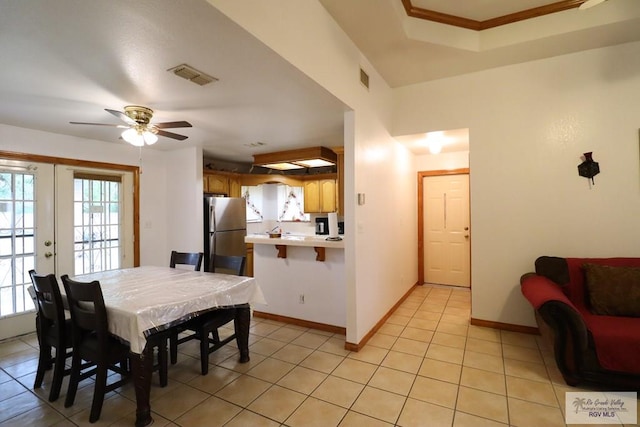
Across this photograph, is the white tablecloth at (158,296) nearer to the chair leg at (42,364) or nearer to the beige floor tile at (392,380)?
the chair leg at (42,364)

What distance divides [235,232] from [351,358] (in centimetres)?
313

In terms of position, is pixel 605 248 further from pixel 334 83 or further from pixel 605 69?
pixel 334 83

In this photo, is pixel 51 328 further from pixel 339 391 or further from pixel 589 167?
pixel 589 167

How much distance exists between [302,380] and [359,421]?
613 millimetres

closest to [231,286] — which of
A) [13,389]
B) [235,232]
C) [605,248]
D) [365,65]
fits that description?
[13,389]

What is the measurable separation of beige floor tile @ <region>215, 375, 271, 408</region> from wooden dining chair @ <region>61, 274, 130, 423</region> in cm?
38

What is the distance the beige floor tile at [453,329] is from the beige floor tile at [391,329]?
1.39 ft

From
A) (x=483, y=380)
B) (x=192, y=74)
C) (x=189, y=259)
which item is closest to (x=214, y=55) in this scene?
(x=192, y=74)

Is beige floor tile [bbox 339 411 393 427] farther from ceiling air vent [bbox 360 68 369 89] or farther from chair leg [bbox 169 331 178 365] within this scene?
ceiling air vent [bbox 360 68 369 89]

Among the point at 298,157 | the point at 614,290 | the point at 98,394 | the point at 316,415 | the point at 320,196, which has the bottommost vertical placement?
the point at 316,415

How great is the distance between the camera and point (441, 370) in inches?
98.7

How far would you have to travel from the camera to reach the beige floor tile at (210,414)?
191cm

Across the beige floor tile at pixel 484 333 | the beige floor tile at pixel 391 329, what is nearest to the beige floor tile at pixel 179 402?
the beige floor tile at pixel 391 329

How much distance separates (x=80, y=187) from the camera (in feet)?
12.6
